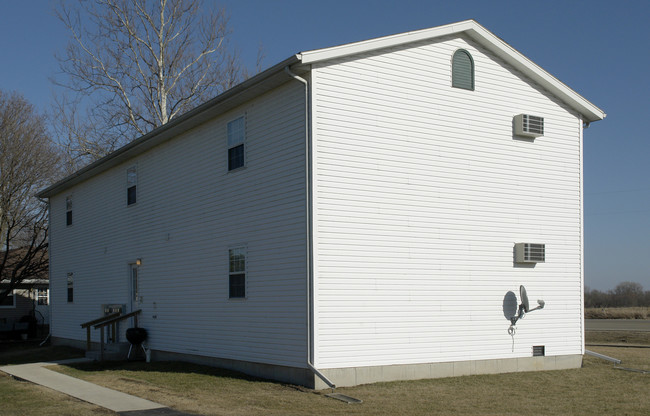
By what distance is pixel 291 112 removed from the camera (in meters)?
13.3

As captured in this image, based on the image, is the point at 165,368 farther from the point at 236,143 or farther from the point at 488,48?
the point at 488,48

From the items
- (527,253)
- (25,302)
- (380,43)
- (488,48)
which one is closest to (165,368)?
(527,253)

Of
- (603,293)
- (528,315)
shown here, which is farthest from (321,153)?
(603,293)

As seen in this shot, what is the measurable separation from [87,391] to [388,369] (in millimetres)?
5576

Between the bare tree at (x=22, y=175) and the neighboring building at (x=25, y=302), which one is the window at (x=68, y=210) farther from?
the neighboring building at (x=25, y=302)

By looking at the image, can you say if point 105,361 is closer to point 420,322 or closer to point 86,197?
point 86,197

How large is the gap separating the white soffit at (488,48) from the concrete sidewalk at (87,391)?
637 cm

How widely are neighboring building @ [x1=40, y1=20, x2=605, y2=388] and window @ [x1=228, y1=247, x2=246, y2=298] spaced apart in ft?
0.18

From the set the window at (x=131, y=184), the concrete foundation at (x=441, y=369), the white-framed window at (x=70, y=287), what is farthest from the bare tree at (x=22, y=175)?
the concrete foundation at (x=441, y=369)

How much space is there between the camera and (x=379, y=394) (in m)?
11.8

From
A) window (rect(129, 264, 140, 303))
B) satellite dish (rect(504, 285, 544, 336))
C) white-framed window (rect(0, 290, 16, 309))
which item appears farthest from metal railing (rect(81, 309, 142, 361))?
white-framed window (rect(0, 290, 16, 309))

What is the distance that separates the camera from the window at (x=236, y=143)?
1502cm

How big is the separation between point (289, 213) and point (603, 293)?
74.0 metres

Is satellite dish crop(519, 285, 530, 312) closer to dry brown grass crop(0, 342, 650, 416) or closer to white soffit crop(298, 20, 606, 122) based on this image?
dry brown grass crop(0, 342, 650, 416)
